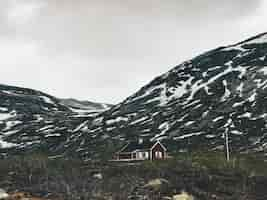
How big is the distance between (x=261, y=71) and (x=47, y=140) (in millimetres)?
75310

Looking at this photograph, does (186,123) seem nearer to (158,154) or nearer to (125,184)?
(158,154)

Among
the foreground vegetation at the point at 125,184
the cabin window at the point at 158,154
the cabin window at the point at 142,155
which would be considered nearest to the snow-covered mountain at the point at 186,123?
the cabin window at the point at 158,154

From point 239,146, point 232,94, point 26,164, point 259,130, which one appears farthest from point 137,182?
point 232,94

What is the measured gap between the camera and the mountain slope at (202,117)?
5074 inches

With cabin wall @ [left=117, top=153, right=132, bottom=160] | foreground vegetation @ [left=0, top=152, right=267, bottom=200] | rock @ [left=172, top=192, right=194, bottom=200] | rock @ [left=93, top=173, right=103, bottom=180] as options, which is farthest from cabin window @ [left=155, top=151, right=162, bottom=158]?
rock @ [left=172, top=192, right=194, bottom=200]

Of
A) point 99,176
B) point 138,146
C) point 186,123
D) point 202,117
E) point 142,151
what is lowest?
point 99,176

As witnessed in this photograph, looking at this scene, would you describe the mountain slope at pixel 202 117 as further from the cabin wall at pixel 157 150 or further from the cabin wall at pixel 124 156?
the cabin wall at pixel 124 156

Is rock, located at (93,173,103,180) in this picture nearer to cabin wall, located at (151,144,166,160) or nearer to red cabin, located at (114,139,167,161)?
red cabin, located at (114,139,167,161)

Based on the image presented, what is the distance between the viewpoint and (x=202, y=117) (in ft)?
500

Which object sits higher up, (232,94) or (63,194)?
(232,94)

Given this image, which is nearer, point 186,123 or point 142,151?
point 142,151

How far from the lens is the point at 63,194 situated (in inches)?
1275

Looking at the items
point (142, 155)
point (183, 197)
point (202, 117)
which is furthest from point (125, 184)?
point (202, 117)

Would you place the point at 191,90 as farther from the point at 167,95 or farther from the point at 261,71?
the point at 261,71
